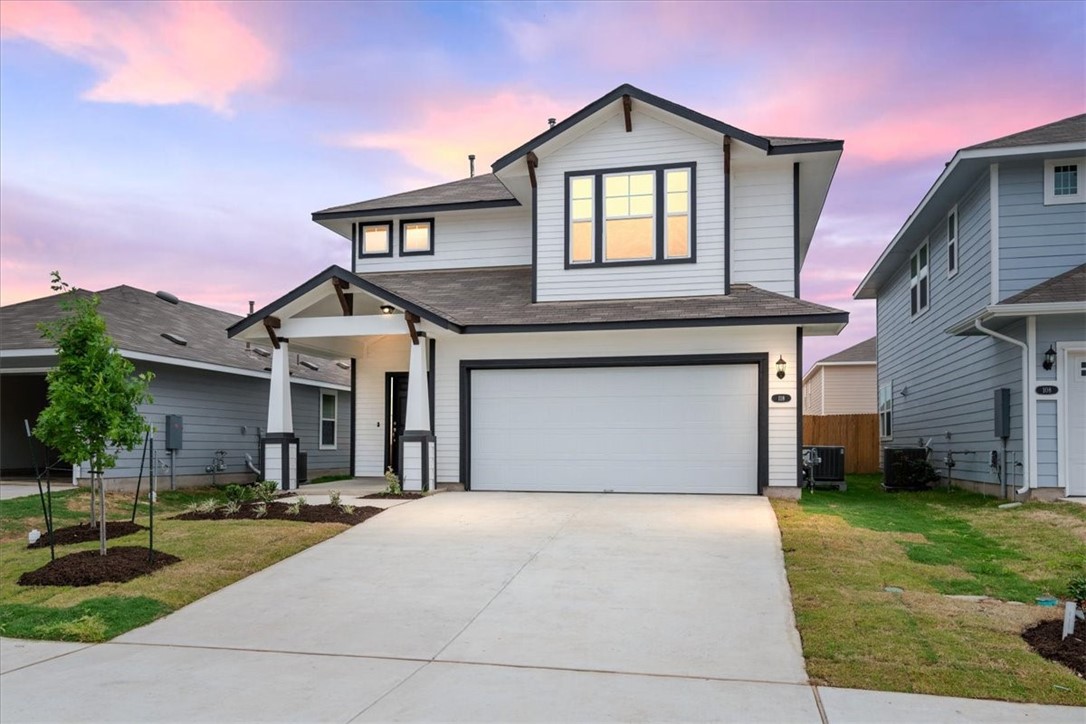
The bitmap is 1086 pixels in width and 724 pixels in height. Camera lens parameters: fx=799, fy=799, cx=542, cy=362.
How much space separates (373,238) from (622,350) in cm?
661

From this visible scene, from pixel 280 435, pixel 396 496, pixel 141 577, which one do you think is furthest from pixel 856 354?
pixel 141 577

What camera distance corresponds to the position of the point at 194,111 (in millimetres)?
17359

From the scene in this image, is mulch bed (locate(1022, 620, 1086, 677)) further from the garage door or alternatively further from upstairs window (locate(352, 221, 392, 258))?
upstairs window (locate(352, 221, 392, 258))

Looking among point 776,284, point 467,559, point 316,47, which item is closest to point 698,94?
point 776,284

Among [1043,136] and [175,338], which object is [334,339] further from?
[1043,136]

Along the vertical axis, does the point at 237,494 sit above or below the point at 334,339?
below

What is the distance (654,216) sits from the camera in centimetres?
1397

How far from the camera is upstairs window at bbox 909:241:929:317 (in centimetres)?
1844

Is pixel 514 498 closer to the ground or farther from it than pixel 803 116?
closer to the ground

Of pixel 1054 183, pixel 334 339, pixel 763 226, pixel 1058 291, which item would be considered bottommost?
pixel 334 339

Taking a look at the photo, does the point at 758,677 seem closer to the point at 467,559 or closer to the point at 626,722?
the point at 626,722

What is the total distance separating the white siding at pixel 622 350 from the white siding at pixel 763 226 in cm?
138

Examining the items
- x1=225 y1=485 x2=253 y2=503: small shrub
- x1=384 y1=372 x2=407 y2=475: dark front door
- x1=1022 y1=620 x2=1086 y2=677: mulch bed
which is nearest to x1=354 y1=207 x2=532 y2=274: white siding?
x1=384 y1=372 x2=407 y2=475: dark front door

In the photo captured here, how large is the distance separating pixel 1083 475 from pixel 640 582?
8.62 meters
